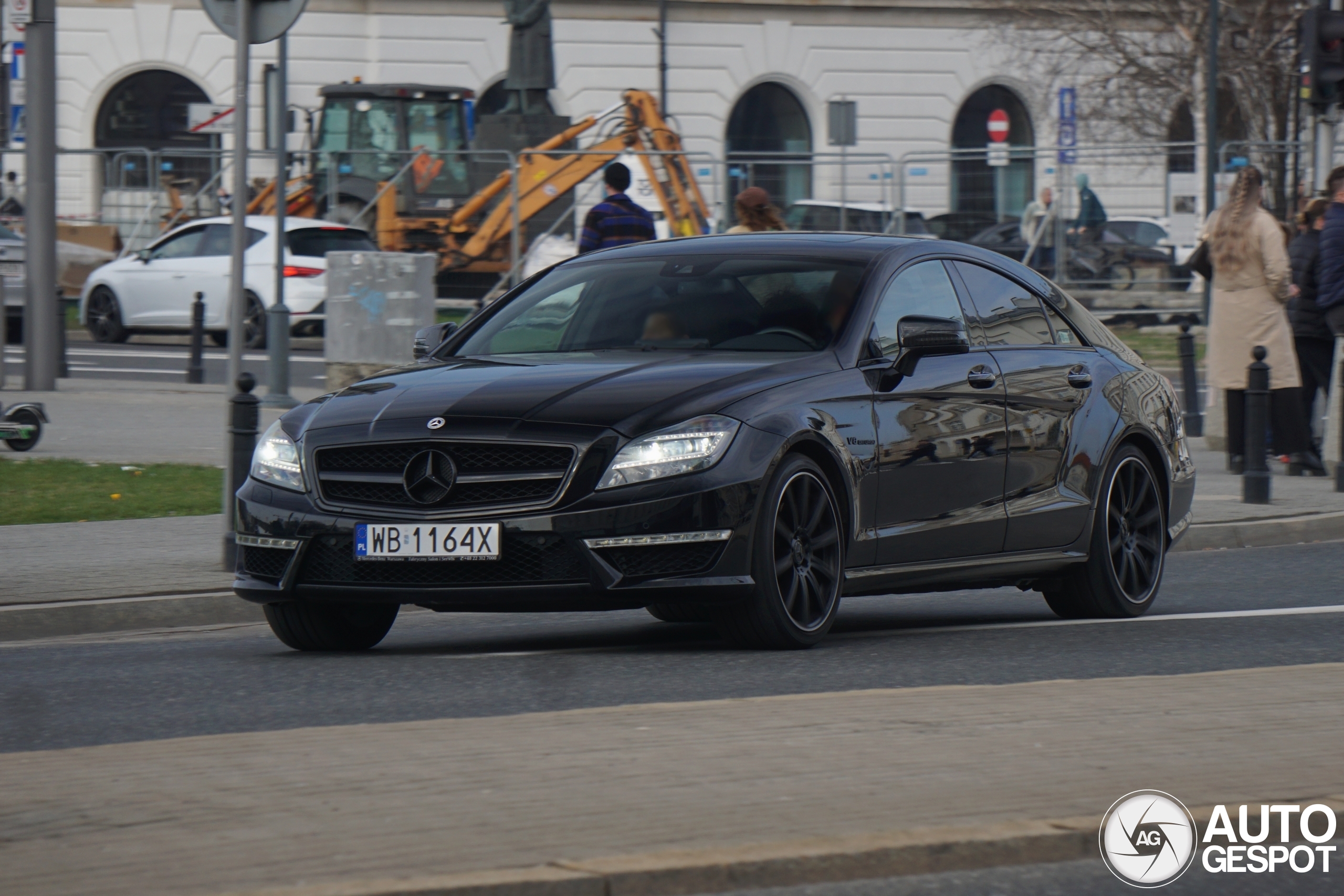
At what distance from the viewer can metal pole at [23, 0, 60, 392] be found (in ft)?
63.3

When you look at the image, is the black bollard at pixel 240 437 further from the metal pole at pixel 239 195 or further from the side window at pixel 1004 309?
the side window at pixel 1004 309

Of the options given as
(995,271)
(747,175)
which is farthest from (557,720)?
(747,175)

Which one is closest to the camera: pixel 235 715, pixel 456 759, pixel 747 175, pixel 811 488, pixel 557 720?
pixel 456 759

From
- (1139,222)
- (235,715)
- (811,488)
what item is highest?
(1139,222)

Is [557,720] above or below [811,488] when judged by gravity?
below

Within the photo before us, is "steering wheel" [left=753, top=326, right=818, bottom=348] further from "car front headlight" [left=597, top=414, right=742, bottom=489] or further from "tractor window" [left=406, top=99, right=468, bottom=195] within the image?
"tractor window" [left=406, top=99, right=468, bottom=195]

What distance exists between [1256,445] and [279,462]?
744 centimetres

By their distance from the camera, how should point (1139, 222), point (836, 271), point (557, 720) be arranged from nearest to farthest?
point (557, 720), point (836, 271), point (1139, 222)

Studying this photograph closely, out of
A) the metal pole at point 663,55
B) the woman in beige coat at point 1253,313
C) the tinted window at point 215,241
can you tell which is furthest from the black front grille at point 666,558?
the metal pole at point 663,55

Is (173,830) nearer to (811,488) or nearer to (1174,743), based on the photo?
(1174,743)

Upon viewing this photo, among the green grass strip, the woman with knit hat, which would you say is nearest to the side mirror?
the green grass strip

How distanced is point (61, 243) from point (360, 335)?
14201mm

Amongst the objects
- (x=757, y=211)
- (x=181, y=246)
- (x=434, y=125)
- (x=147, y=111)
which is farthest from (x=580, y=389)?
(x=147, y=111)

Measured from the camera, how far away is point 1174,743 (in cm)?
559
